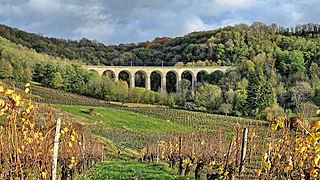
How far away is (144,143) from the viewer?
1251 inches

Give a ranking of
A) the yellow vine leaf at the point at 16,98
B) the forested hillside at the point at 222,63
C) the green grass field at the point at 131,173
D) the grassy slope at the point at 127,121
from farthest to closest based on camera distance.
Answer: the forested hillside at the point at 222,63 → the grassy slope at the point at 127,121 → the green grass field at the point at 131,173 → the yellow vine leaf at the point at 16,98

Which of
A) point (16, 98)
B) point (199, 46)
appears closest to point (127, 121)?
point (16, 98)

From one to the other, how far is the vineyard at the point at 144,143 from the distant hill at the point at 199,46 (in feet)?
136

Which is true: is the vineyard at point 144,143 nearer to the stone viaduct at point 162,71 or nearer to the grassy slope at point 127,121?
the grassy slope at point 127,121

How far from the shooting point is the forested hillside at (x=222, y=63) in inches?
2447

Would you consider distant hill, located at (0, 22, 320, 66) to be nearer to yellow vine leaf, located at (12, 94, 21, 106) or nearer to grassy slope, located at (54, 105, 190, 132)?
grassy slope, located at (54, 105, 190, 132)

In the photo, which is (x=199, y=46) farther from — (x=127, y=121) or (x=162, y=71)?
(x=127, y=121)

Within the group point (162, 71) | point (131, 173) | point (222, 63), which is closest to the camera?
point (131, 173)

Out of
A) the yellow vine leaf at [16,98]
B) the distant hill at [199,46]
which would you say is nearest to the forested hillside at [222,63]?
the distant hill at [199,46]

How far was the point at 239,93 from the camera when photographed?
63.6 metres

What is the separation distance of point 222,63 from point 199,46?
14.2m

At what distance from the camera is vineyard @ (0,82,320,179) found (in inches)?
180

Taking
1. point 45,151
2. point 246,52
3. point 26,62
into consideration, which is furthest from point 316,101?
point 45,151

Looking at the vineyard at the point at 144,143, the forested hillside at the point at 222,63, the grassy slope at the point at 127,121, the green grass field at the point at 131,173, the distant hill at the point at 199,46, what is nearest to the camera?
the vineyard at the point at 144,143
